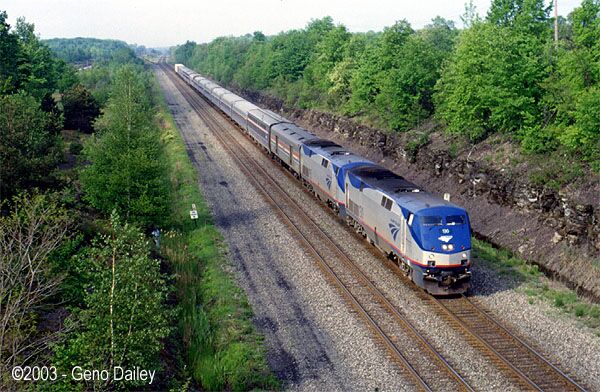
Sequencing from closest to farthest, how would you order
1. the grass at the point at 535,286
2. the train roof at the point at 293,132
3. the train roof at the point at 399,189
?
the grass at the point at 535,286
the train roof at the point at 399,189
the train roof at the point at 293,132

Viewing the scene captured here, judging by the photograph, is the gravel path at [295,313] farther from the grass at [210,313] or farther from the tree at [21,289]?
the tree at [21,289]

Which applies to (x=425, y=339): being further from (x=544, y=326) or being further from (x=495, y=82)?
(x=495, y=82)

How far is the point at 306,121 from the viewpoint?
70312 mm

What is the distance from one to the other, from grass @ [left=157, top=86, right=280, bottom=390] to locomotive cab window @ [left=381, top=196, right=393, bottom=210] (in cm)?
749


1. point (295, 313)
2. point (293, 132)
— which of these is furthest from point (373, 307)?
point (293, 132)

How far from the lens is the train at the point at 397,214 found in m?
22.7

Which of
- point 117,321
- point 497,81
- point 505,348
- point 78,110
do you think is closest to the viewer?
point 117,321

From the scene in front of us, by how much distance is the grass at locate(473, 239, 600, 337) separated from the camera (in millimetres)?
21734

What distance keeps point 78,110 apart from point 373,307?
172 feet

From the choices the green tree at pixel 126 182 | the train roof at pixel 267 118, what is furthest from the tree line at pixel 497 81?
the green tree at pixel 126 182

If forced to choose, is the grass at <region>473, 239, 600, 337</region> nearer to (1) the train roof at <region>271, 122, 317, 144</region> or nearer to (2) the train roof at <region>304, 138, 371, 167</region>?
(2) the train roof at <region>304, 138, 371, 167</region>

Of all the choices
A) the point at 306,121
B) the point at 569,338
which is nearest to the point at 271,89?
the point at 306,121

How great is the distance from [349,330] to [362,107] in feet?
118

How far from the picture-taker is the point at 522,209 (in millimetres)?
30781
